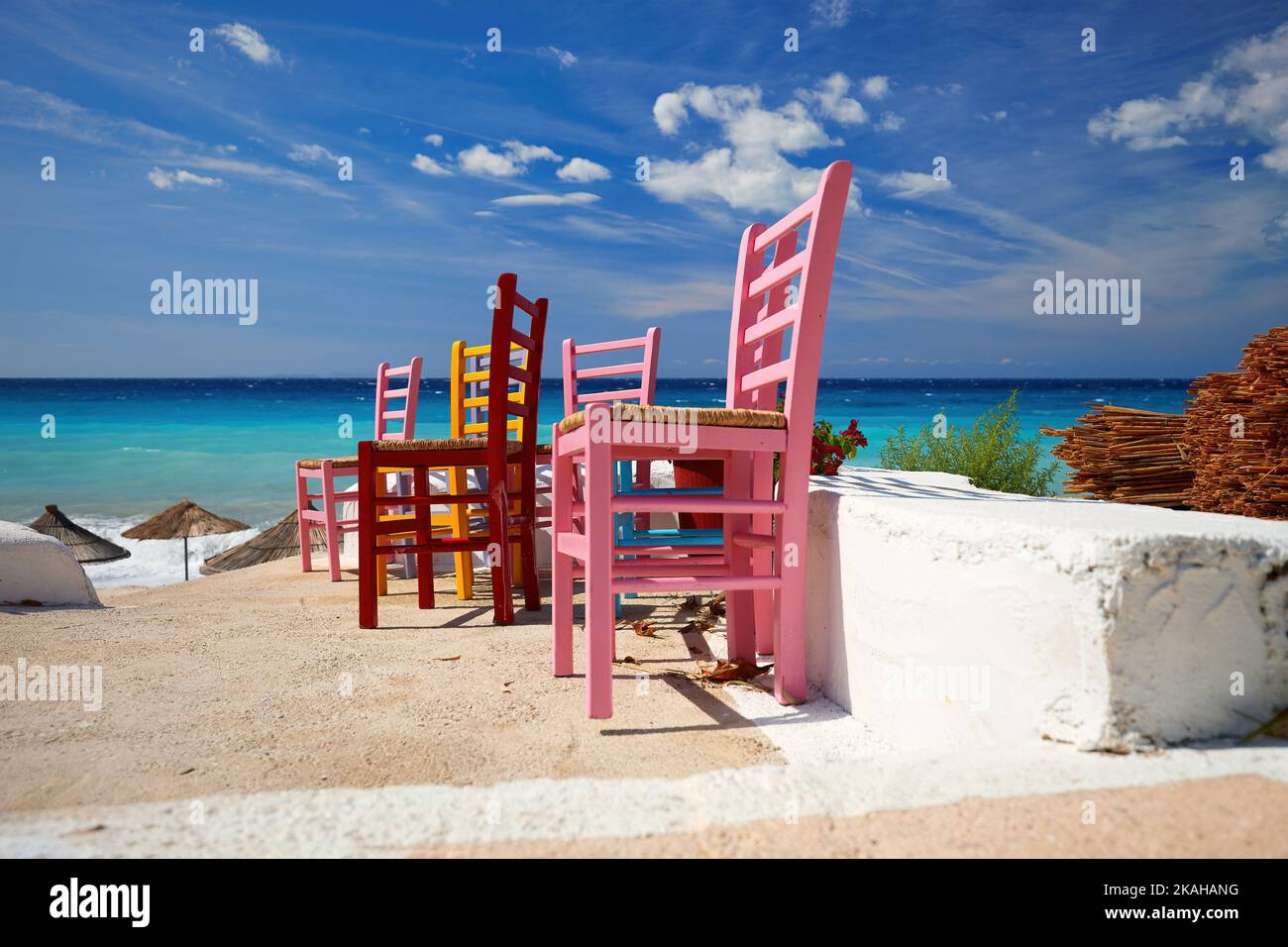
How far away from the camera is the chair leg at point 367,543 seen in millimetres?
3309

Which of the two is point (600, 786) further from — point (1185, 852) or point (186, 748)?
point (186, 748)

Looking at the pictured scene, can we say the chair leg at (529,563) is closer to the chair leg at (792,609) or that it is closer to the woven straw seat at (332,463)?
the woven straw seat at (332,463)

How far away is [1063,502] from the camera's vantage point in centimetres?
210

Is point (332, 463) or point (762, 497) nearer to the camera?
point (762, 497)

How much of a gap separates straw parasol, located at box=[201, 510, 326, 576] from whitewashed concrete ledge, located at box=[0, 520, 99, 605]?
10.0ft

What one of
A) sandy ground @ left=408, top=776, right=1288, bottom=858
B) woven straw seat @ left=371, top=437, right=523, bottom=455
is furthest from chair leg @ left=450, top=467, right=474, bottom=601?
sandy ground @ left=408, top=776, right=1288, bottom=858

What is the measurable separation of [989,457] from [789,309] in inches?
148

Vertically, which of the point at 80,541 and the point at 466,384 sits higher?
the point at 466,384

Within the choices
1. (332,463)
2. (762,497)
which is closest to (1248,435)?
(762,497)

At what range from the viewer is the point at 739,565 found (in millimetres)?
2584

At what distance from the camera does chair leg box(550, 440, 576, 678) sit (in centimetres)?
241

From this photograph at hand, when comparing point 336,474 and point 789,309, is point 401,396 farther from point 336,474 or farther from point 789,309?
point 789,309

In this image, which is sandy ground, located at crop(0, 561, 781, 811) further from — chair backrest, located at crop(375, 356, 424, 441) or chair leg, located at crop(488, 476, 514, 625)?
chair backrest, located at crop(375, 356, 424, 441)

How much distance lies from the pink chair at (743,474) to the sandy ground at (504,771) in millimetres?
220
